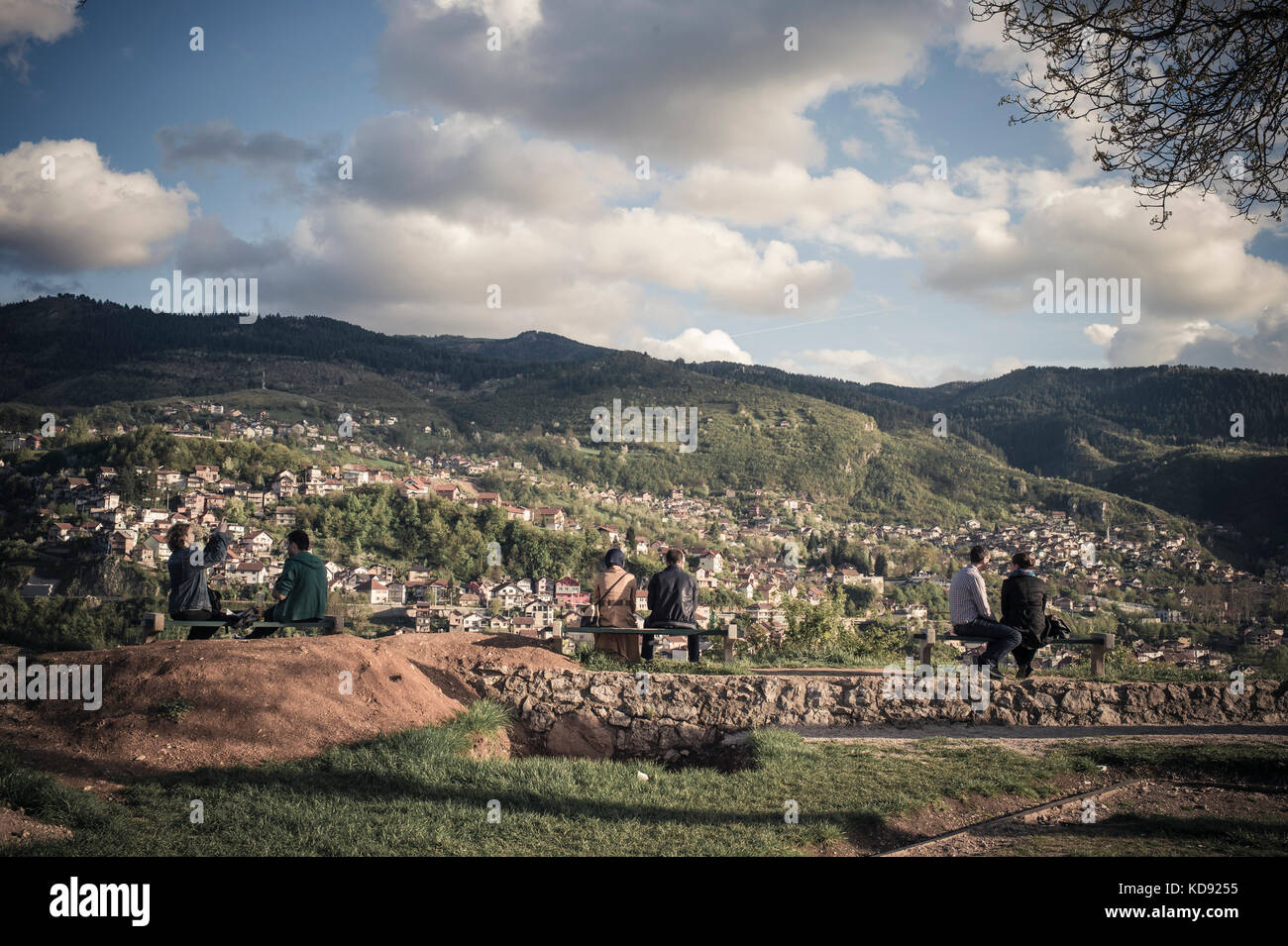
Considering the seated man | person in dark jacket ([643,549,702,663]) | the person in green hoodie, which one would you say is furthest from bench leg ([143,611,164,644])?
the seated man

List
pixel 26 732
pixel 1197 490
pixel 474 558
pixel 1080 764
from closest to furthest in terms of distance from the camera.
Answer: pixel 26 732, pixel 1080 764, pixel 474 558, pixel 1197 490

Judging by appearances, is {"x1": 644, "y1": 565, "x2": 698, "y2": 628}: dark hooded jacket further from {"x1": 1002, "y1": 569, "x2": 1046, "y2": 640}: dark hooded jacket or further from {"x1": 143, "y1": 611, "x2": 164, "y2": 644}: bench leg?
{"x1": 143, "y1": 611, "x2": 164, "y2": 644}: bench leg

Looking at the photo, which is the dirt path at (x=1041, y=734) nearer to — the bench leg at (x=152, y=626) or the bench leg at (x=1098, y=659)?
the bench leg at (x=1098, y=659)

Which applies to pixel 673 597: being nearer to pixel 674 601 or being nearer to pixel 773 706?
pixel 674 601

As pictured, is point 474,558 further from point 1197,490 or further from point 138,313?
point 138,313

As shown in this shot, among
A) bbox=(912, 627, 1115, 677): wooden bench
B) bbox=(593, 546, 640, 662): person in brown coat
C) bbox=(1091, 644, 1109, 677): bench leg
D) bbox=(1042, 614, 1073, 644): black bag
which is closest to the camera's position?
bbox=(1042, 614, 1073, 644): black bag

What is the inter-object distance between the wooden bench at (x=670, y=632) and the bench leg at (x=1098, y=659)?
4828mm

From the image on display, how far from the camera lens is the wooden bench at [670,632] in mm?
9242

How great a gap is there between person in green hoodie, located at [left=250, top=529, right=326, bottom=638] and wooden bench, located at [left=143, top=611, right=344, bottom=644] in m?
0.08

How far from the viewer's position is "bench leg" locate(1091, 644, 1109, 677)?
988 cm

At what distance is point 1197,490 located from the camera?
3487 inches

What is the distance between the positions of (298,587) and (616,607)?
379cm

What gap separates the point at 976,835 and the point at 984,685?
411cm

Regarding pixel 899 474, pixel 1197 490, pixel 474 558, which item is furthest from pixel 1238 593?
pixel 899 474
